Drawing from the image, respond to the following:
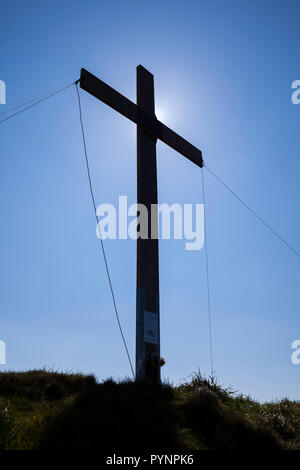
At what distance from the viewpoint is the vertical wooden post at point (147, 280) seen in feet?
22.4

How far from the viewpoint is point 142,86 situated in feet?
28.9

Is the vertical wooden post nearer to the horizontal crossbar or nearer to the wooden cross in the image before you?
the wooden cross

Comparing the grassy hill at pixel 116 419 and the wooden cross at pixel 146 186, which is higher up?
the wooden cross at pixel 146 186

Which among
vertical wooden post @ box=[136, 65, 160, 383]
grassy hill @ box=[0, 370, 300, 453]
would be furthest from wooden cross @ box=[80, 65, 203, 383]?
grassy hill @ box=[0, 370, 300, 453]

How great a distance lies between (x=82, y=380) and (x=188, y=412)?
1.72 m

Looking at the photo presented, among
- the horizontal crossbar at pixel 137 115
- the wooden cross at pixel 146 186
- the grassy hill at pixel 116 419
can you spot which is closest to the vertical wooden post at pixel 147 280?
the wooden cross at pixel 146 186

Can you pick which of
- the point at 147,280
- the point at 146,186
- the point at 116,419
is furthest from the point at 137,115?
the point at 116,419

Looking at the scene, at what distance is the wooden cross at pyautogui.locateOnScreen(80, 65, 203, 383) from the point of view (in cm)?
688

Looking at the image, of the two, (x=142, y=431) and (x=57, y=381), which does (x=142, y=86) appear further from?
(x=142, y=431)

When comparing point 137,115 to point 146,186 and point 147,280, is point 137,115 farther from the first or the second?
point 147,280

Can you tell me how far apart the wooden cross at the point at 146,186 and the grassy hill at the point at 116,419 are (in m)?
0.85

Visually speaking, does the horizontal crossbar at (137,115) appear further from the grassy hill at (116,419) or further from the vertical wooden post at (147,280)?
the grassy hill at (116,419)
